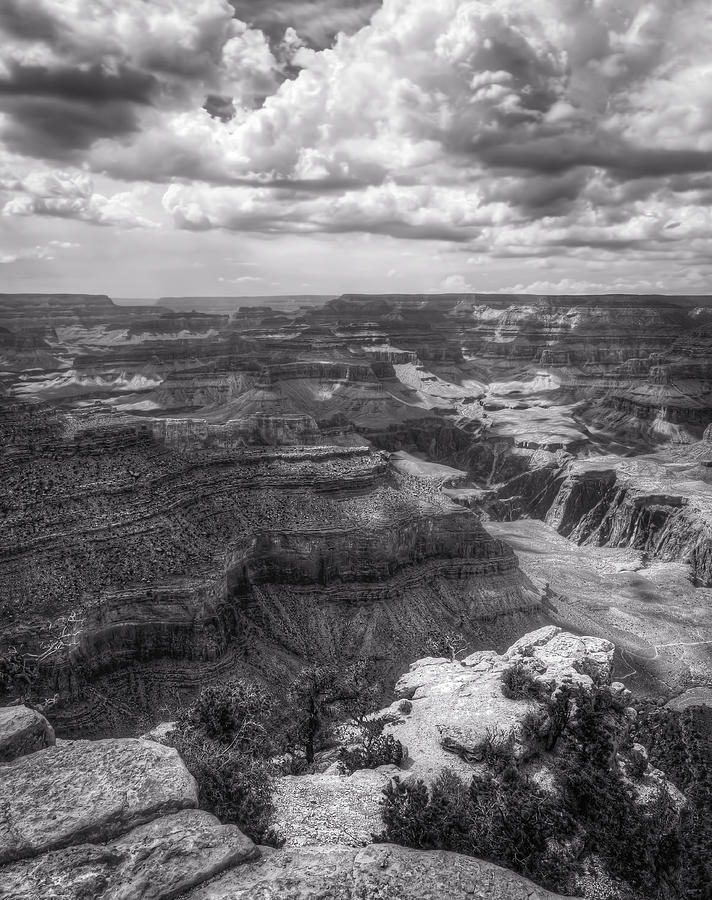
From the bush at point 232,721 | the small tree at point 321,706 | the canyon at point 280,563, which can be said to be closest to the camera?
the bush at point 232,721

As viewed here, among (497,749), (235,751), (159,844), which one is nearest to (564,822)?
(497,749)

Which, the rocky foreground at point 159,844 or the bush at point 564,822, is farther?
the bush at point 564,822

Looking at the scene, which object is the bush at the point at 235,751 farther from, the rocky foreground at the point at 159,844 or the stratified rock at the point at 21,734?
the stratified rock at the point at 21,734

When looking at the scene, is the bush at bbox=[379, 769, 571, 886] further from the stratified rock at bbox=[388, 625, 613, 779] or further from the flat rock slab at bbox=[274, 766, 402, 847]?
the stratified rock at bbox=[388, 625, 613, 779]

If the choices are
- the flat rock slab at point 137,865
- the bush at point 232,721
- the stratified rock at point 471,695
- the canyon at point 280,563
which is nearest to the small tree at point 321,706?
the bush at point 232,721

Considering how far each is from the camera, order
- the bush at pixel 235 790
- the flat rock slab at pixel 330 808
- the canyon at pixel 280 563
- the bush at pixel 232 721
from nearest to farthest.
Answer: the bush at pixel 235 790, the flat rock slab at pixel 330 808, the bush at pixel 232 721, the canyon at pixel 280 563

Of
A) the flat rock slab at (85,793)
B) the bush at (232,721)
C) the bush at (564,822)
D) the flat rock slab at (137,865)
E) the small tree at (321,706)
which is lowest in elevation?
the small tree at (321,706)

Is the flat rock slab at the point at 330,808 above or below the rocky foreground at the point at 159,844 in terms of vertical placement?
below

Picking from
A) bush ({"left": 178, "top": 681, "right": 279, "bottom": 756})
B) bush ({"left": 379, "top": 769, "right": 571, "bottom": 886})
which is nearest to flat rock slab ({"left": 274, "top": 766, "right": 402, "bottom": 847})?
bush ({"left": 379, "top": 769, "right": 571, "bottom": 886})
